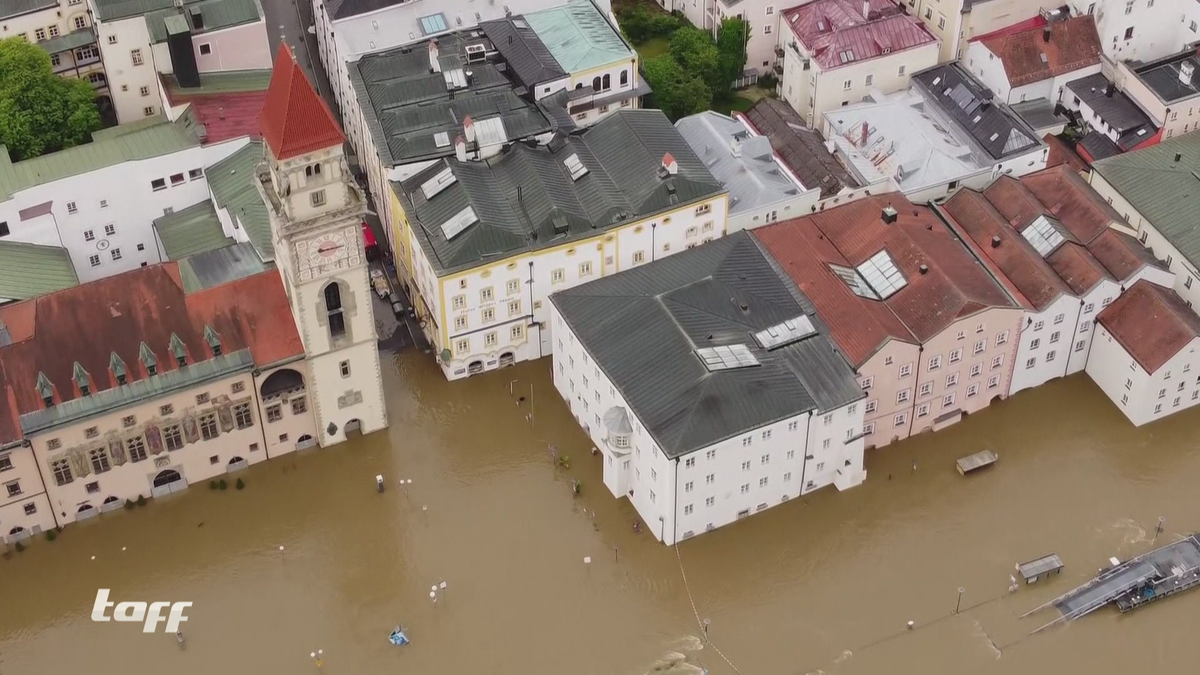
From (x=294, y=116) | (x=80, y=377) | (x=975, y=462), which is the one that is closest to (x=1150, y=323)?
(x=975, y=462)

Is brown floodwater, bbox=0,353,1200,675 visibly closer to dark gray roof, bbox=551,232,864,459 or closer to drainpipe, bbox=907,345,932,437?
drainpipe, bbox=907,345,932,437

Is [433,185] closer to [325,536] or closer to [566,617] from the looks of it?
[325,536]

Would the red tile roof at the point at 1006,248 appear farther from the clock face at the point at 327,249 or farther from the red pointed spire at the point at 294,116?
the red pointed spire at the point at 294,116

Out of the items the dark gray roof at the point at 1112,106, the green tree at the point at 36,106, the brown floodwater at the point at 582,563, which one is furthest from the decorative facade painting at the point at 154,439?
the dark gray roof at the point at 1112,106

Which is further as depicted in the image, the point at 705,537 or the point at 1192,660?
the point at 705,537

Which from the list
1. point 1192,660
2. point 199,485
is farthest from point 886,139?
point 199,485

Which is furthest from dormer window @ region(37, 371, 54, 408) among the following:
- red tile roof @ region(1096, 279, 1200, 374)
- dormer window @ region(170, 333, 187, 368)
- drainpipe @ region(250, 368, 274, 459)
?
red tile roof @ region(1096, 279, 1200, 374)
